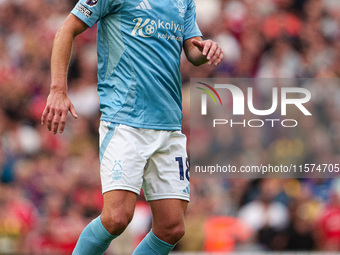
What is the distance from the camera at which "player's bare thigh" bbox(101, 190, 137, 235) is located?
395 centimetres

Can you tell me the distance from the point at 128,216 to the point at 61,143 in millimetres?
5938

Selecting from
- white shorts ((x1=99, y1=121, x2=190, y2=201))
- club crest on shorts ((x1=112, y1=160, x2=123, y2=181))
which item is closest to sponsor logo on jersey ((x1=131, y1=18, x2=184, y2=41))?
white shorts ((x1=99, y1=121, x2=190, y2=201))

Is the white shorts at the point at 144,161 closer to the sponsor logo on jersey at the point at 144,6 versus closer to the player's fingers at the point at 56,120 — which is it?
the player's fingers at the point at 56,120

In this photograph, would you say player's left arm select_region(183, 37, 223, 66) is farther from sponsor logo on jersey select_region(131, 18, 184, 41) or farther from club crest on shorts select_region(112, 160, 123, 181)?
club crest on shorts select_region(112, 160, 123, 181)

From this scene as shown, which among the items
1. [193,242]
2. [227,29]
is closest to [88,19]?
[193,242]

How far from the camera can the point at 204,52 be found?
412cm

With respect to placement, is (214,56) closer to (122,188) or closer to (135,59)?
(135,59)

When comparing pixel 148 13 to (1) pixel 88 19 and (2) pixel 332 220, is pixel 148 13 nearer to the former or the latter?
(1) pixel 88 19

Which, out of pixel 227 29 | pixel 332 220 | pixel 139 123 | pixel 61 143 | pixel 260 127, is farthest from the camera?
pixel 227 29

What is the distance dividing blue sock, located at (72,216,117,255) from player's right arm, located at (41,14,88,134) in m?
0.63

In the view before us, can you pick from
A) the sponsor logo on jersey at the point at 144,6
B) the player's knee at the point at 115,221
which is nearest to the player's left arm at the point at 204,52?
the sponsor logo on jersey at the point at 144,6

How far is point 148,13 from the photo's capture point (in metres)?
4.23

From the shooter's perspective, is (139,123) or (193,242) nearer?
(139,123)

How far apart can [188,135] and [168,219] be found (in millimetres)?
5243
